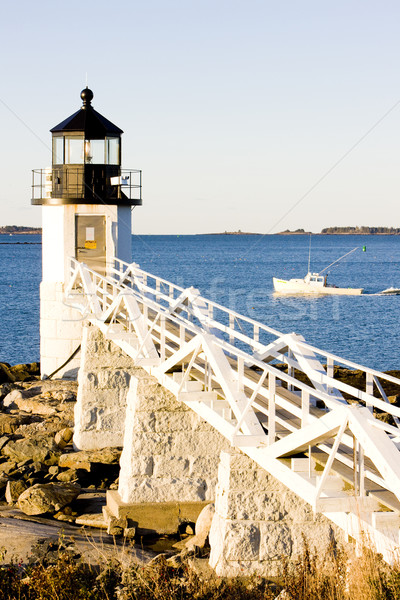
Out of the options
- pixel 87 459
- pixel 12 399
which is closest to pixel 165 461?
pixel 87 459

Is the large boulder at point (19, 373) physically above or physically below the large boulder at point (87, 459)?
above

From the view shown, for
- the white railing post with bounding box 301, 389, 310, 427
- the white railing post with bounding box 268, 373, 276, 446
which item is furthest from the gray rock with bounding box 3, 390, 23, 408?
the white railing post with bounding box 301, 389, 310, 427

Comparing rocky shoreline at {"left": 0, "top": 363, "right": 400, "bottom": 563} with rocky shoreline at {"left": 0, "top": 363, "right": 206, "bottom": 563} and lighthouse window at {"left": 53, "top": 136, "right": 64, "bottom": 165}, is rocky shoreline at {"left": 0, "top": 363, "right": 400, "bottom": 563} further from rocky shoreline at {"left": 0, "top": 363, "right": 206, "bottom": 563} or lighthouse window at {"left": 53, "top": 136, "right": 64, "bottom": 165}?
lighthouse window at {"left": 53, "top": 136, "right": 64, "bottom": 165}

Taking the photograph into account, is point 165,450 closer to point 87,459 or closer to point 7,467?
point 87,459

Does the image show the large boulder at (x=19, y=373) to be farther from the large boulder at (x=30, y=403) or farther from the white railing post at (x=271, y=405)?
the white railing post at (x=271, y=405)

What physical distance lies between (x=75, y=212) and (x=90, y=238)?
2.61ft

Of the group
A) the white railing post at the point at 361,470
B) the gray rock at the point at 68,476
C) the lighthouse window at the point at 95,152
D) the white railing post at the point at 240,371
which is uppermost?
the lighthouse window at the point at 95,152

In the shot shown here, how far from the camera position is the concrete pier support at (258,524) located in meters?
9.22

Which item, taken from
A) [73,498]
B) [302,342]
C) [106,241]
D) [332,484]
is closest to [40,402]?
[106,241]

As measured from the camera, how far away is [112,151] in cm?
2214

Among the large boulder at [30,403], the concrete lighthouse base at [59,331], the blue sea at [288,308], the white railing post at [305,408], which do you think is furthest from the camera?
the blue sea at [288,308]

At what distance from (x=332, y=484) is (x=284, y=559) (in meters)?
1.82

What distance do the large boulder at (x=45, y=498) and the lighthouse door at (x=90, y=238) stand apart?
926 centimetres

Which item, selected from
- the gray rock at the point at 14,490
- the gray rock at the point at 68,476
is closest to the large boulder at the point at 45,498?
the gray rock at the point at 14,490
